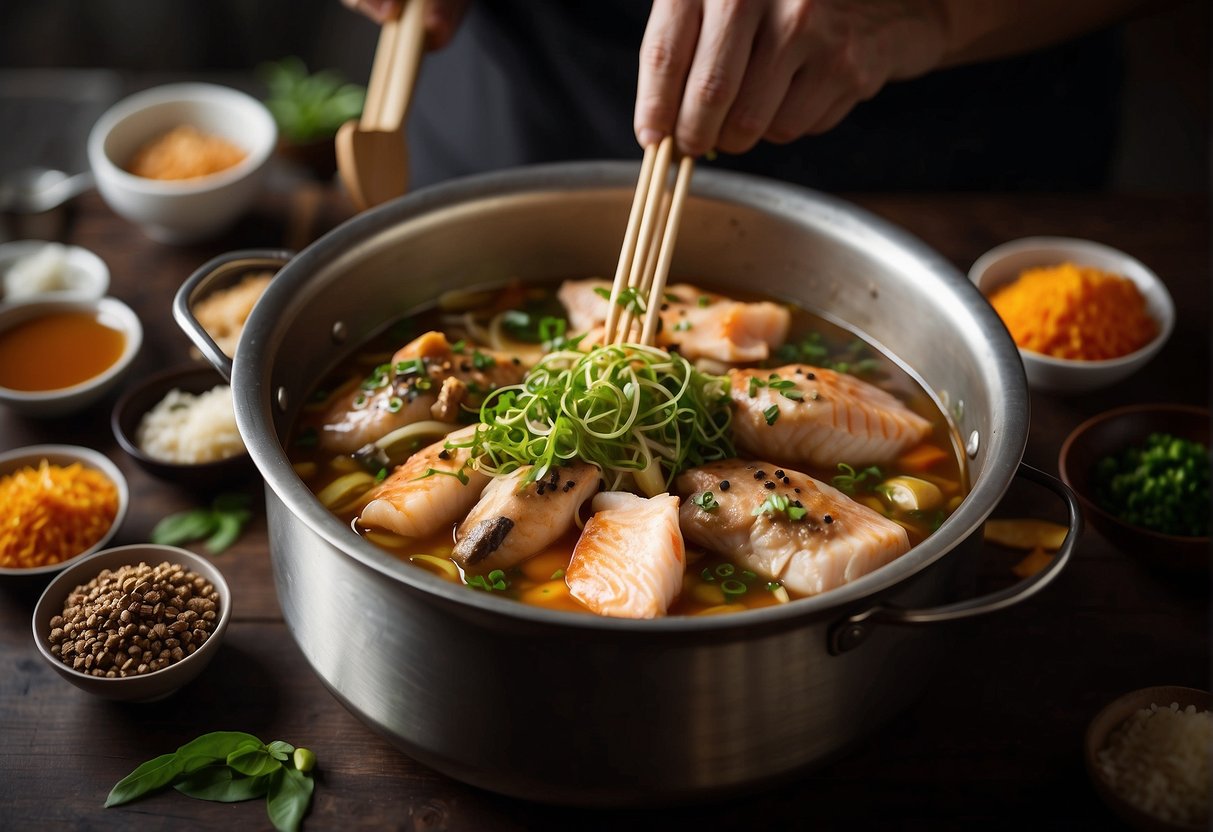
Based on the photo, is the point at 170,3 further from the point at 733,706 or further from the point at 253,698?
the point at 733,706

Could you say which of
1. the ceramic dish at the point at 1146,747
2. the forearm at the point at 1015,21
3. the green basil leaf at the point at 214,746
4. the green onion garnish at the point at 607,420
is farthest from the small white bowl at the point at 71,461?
the forearm at the point at 1015,21

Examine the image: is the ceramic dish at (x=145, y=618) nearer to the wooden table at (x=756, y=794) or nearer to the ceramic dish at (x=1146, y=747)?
the wooden table at (x=756, y=794)

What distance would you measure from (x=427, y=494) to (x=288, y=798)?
0.69 meters

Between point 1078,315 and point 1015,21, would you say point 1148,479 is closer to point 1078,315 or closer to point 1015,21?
point 1078,315

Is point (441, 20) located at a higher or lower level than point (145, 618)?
higher

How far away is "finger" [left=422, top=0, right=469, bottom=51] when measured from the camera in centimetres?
353

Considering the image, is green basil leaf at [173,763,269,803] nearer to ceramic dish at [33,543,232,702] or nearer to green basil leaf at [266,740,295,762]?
green basil leaf at [266,740,295,762]

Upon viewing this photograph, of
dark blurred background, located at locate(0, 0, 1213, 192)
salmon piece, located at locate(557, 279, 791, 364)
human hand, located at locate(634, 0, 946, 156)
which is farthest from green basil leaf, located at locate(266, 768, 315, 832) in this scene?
dark blurred background, located at locate(0, 0, 1213, 192)

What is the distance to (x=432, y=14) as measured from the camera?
3525 millimetres

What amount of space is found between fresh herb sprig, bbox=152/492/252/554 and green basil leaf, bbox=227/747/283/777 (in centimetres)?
68

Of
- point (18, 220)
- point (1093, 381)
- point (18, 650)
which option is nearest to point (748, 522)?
point (1093, 381)

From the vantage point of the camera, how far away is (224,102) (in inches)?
164

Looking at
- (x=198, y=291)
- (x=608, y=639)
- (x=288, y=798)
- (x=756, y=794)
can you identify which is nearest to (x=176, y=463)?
(x=198, y=291)

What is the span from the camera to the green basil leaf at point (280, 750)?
234 centimetres
